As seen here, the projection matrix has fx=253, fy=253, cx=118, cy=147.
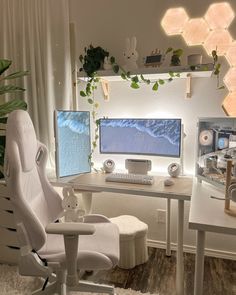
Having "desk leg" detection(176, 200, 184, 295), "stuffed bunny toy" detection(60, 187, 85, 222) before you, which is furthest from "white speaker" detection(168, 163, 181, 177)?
"stuffed bunny toy" detection(60, 187, 85, 222)

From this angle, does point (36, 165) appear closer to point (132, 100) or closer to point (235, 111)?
point (132, 100)

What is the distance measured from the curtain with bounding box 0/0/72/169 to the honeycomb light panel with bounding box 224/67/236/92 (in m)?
1.30

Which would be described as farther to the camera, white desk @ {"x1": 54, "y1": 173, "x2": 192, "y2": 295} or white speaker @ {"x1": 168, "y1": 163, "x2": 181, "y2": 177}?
white speaker @ {"x1": 168, "y1": 163, "x2": 181, "y2": 177}

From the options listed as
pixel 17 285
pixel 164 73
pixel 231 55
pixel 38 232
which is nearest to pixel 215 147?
pixel 164 73

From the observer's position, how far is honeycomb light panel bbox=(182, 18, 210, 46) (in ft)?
6.27

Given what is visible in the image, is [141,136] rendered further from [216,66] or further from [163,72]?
[216,66]

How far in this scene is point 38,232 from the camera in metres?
1.12

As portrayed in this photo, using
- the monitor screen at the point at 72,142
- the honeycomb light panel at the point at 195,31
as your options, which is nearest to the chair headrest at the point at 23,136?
the monitor screen at the point at 72,142

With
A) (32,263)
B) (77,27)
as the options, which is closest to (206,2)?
(77,27)

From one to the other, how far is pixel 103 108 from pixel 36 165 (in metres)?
1.01

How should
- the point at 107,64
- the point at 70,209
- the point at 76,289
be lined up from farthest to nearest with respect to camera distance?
the point at 107,64 → the point at 70,209 → the point at 76,289

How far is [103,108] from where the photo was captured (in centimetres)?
228

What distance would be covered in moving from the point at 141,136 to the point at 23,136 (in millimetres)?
1075

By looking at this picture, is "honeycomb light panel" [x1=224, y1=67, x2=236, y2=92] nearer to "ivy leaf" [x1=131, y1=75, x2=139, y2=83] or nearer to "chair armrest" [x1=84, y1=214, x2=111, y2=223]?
"ivy leaf" [x1=131, y1=75, x2=139, y2=83]
